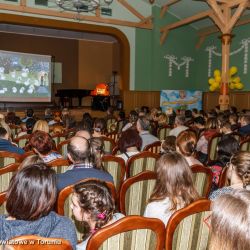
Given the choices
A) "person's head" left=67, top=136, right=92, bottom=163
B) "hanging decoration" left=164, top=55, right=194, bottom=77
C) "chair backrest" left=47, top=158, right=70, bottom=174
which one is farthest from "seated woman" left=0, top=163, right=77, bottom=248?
"hanging decoration" left=164, top=55, right=194, bottom=77

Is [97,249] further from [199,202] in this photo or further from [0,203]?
[0,203]

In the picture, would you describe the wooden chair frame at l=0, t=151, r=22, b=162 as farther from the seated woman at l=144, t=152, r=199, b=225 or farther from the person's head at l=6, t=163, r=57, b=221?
the person's head at l=6, t=163, r=57, b=221

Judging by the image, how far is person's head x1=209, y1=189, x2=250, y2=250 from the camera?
3.14 feet

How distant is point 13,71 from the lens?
14.2 m

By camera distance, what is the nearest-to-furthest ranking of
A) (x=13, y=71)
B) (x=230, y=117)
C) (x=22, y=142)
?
(x=22, y=142) → (x=230, y=117) → (x=13, y=71)

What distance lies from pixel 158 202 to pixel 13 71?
13281 mm

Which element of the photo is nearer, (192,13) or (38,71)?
(192,13)

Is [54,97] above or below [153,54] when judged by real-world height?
below

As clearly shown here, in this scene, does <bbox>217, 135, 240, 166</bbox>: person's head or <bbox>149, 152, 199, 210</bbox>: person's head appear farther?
<bbox>217, 135, 240, 166</bbox>: person's head

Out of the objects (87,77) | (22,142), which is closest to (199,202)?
(22,142)

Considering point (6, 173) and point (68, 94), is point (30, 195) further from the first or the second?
point (68, 94)

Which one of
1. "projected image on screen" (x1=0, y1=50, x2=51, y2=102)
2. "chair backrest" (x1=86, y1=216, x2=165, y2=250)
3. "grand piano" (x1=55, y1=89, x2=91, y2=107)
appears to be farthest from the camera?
"grand piano" (x1=55, y1=89, x2=91, y2=107)

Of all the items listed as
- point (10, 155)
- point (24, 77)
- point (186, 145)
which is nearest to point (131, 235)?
point (186, 145)

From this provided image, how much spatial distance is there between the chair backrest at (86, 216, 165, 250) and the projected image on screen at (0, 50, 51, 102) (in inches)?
533
